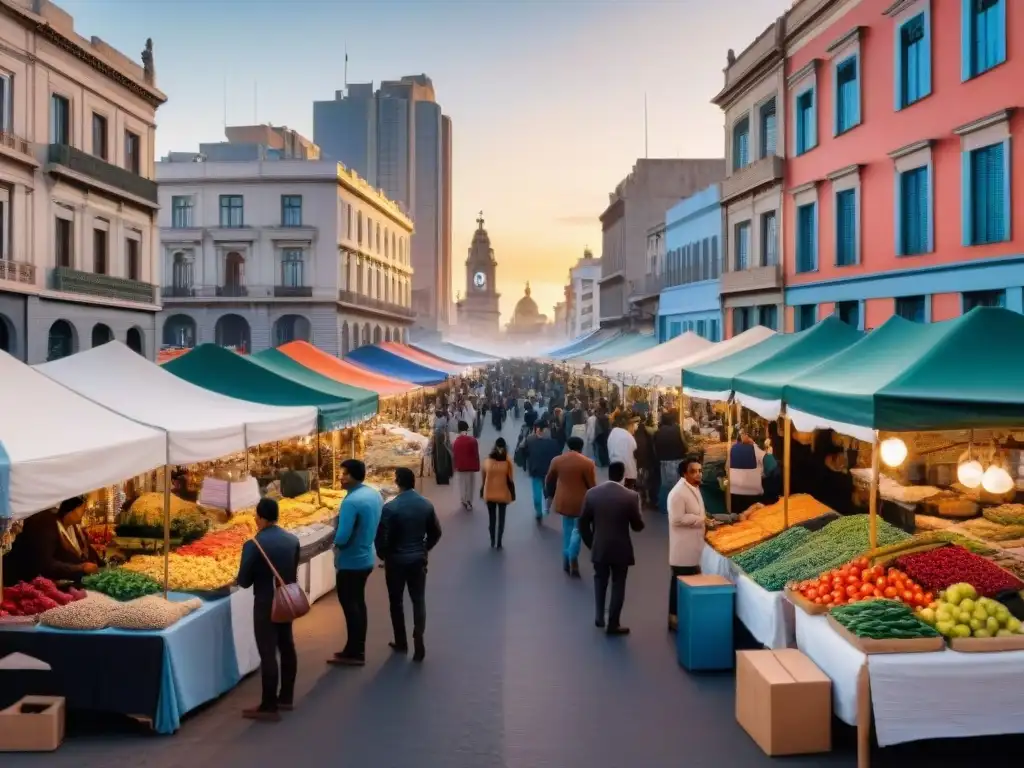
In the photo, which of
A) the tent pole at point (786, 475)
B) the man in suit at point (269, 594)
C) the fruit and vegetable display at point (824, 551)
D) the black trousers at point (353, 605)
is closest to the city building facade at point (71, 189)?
the black trousers at point (353, 605)

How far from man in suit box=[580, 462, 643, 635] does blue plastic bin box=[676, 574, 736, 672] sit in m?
0.94

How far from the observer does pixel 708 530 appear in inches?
439

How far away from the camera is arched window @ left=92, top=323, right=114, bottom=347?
31.5 m

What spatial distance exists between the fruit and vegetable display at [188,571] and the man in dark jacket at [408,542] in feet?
4.76

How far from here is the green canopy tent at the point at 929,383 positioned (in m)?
7.57

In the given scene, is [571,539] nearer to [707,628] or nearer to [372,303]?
[707,628]

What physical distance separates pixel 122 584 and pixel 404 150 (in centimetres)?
17915

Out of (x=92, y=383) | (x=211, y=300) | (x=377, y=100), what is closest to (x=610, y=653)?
(x=92, y=383)

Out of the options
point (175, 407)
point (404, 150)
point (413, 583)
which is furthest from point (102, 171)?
point (404, 150)

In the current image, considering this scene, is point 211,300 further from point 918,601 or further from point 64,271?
point 918,601

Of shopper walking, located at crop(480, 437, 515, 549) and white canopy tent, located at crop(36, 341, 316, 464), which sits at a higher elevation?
white canopy tent, located at crop(36, 341, 316, 464)

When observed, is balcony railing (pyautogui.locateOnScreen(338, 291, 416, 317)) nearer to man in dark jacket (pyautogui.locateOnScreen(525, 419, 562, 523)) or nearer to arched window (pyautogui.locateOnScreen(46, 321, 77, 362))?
arched window (pyautogui.locateOnScreen(46, 321, 77, 362))

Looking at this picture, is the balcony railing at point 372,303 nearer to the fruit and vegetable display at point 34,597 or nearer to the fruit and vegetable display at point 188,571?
the fruit and vegetable display at point 188,571

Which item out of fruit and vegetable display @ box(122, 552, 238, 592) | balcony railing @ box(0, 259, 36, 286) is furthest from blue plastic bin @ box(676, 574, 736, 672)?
balcony railing @ box(0, 259, 36, 286)
